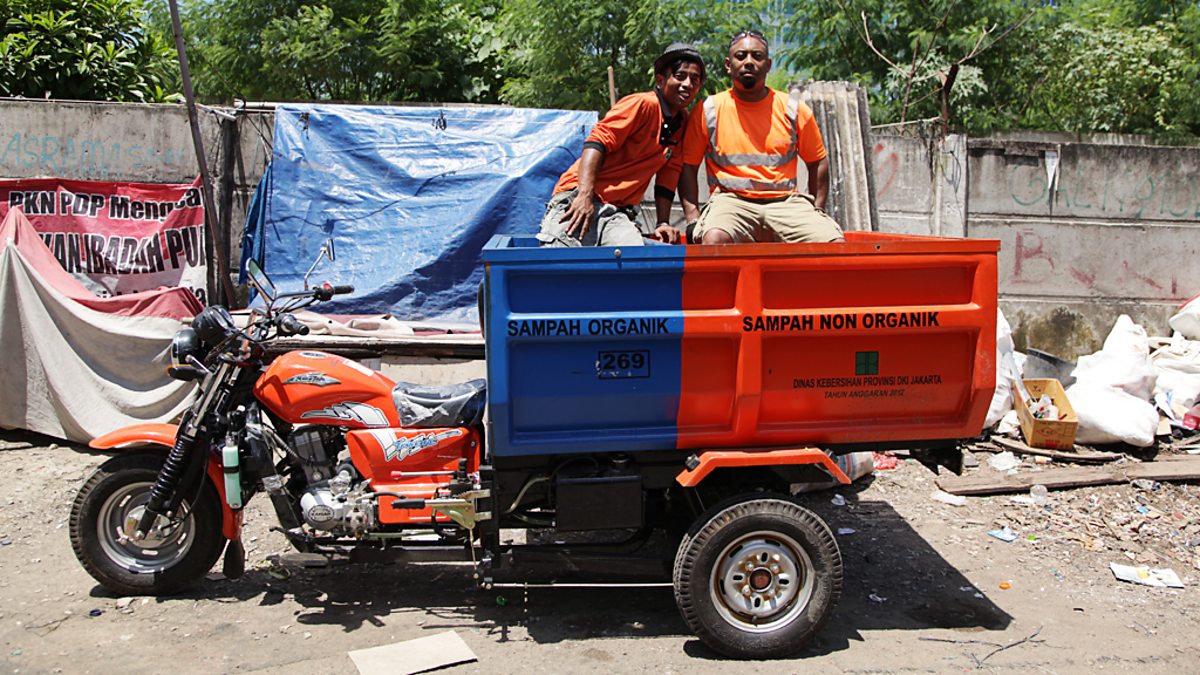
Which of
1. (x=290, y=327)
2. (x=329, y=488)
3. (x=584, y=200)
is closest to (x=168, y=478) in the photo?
(x=329, y=488)

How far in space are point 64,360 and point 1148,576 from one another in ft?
21.4

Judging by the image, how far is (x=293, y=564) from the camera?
4.35 m


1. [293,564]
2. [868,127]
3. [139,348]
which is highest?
[868,127]

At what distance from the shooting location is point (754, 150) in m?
4.76

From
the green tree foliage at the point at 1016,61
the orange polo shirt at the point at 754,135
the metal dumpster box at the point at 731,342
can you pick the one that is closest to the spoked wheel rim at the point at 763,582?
the metal dumpster box at the point at 731,342

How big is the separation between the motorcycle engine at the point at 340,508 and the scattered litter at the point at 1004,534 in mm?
3437

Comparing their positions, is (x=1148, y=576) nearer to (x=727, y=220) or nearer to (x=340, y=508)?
Result: (x=727, y=220)

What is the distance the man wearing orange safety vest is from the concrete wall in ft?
12.1

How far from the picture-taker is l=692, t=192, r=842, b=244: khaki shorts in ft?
15.0

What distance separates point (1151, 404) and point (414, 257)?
5.52 metres

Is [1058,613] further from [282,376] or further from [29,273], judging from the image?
[29,273]

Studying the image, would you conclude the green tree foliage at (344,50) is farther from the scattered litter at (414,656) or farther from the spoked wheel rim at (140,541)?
the scattered litter at (414,656)

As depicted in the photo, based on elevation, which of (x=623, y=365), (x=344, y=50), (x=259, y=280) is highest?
(x=344, y=50)

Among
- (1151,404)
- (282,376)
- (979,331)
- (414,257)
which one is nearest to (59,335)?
(414,257)
